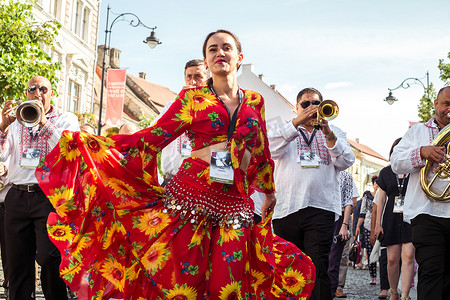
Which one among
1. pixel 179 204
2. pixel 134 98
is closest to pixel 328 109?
pixel 179 204

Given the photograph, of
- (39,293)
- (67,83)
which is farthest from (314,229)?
(67,83)

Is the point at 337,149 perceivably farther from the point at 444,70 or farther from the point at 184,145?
the point at 444,70

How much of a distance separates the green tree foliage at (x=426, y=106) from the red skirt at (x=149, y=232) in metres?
24.9

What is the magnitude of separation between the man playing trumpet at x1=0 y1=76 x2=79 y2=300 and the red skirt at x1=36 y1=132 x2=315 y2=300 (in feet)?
3.82

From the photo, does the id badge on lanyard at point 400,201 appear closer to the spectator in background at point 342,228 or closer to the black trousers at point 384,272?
the spectator in background at point 342,228

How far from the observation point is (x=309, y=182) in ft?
21.2

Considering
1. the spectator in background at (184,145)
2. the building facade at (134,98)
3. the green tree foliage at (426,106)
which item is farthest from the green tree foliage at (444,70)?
the building facade at (134,98)

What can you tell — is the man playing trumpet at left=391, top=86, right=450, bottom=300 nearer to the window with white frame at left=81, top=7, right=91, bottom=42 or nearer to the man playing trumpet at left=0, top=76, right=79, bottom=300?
the man playing trumpet at left=0, top=76, right=79, bottom=300

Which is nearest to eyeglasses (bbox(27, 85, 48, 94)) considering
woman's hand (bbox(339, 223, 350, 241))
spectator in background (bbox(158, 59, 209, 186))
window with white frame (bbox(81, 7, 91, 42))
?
spectator in background (bbox(158, 59, 209, 186))

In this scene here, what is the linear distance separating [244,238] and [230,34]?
1.53 meters

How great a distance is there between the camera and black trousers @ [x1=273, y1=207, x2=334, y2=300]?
617 centimetres

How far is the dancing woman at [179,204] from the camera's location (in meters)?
4.00

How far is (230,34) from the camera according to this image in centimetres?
458

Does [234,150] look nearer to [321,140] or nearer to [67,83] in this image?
[321,140]
